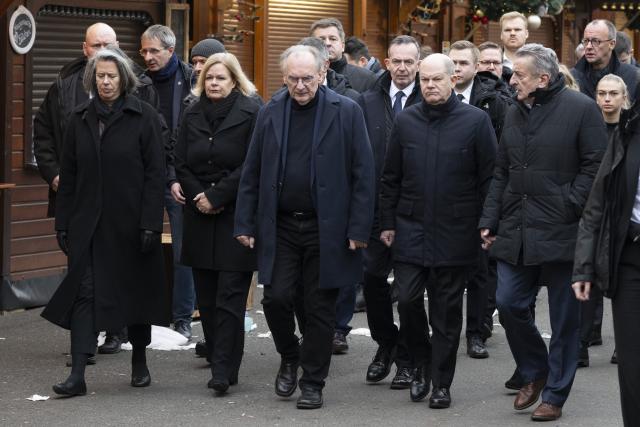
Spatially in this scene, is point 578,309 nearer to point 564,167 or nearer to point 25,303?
point 564,167

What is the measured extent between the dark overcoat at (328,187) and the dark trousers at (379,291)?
63 cm

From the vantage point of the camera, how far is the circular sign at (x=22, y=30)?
39.9 ft

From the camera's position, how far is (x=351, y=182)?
351 inches

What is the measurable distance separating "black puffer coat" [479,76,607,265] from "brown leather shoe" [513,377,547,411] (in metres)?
0.78

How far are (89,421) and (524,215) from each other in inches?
107

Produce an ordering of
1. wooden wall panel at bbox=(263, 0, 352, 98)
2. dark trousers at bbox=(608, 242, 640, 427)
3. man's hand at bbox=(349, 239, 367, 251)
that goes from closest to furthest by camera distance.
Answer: dark trousers at bbox=(608, 242, 640, 427) < man's hand at bbox=(349, 239, 367, 251) < wooden wall panel at bbox=(263, 0, 352, 98)

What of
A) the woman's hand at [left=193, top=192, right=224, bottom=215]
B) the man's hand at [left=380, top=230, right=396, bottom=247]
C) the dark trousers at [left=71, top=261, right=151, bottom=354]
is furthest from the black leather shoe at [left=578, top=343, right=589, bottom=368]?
the dark trousers at [left=71, top=261, right=151, bottom=354]

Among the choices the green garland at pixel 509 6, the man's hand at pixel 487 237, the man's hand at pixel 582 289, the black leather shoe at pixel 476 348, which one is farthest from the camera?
the green garland at pixel 509 6

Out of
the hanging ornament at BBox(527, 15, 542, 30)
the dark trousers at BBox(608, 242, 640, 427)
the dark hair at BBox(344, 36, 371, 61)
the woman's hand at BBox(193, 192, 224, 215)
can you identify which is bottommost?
the dark trousers at BBox(608, 242, 640, 427)

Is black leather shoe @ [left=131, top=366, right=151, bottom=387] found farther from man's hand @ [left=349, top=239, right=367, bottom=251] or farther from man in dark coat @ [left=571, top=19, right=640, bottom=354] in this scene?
man in dark coat @ [left=571, top=19, right=640, bottom=354]

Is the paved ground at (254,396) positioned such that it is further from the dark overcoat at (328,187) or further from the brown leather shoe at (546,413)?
the dark overcoat at (328,187)

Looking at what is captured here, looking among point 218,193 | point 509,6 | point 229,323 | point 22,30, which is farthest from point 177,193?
point 509,6

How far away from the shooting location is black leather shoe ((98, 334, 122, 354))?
10500mm

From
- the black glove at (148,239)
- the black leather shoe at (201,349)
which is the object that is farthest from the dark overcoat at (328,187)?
the black leather shoe at (201,349)
